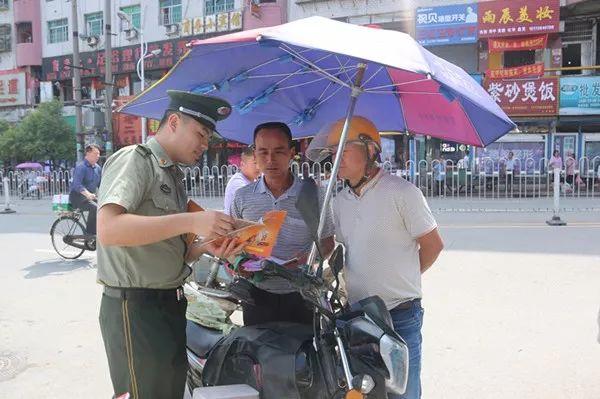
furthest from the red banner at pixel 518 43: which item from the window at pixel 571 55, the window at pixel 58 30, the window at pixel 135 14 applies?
the window at pixel 58 30

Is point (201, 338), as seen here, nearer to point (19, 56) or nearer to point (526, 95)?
point (526, 95)

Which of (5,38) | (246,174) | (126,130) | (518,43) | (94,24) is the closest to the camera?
(246,174)

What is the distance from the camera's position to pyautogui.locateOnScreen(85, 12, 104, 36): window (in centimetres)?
2591

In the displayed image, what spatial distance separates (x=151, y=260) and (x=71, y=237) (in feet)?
21.0

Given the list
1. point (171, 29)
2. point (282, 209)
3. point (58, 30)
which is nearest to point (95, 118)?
point (171, 29)

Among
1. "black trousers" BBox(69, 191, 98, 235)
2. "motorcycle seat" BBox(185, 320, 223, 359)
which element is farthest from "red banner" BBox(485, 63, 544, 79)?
"motorcycle seat" BBox(185, 320, 223, 359)

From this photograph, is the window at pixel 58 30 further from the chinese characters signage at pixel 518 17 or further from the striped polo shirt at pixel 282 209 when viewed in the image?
the striped polo shirt at pixel 282 209

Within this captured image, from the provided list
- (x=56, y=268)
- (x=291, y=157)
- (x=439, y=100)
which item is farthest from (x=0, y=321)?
(x=439, y=100)

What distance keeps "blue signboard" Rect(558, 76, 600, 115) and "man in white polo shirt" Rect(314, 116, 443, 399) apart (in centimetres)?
1711

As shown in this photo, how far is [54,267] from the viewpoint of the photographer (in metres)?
7.20

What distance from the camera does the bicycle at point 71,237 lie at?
767 centimetres

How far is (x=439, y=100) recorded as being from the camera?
2.68 metres

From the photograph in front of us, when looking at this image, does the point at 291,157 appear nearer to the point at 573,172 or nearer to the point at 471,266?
the point at 471,266

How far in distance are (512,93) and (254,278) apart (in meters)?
17.4
